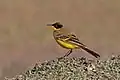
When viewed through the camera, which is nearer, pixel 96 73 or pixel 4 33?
pixel 96 73

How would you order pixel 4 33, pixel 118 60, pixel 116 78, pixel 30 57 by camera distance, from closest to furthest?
pixel 116 78
pixel 118 60
pixel 30 57
pixel 4 33

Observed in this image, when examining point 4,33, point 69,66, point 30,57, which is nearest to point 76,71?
point 69,66

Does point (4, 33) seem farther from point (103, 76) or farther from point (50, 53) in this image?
point (103, 76)

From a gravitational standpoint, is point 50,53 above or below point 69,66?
above

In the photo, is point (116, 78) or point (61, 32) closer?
point (116, 78)

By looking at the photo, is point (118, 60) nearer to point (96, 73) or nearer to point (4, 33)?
point (96, 73)

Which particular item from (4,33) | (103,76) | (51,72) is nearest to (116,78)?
(103,76)

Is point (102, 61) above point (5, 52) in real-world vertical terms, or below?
below

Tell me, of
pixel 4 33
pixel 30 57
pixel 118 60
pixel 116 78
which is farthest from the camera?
pixel 4 33

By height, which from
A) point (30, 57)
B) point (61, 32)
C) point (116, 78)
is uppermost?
point (30, 57)
